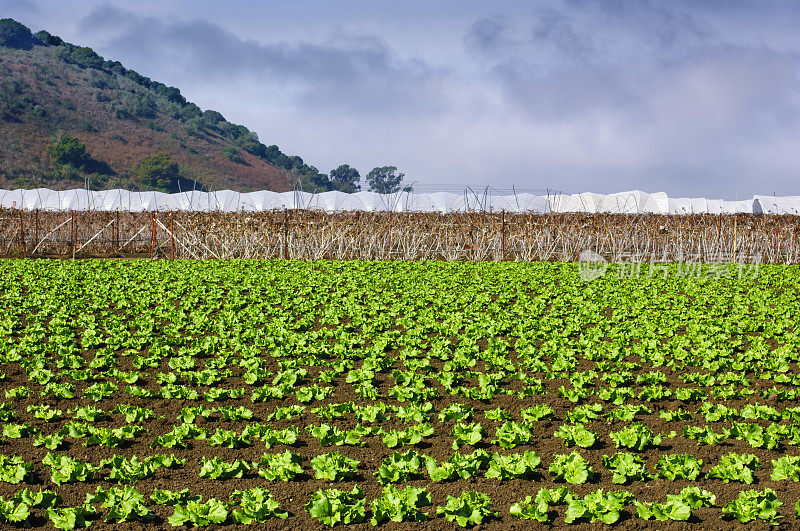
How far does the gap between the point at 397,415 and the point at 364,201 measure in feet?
106

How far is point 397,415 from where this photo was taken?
5270mm

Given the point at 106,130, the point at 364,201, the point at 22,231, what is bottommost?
the point at 22,231

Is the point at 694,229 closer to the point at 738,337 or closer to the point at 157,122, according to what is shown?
the point at 738,337

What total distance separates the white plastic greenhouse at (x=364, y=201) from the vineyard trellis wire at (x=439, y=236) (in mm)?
9794

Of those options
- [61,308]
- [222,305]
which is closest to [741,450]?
[222,305]

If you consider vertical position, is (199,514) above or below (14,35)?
below

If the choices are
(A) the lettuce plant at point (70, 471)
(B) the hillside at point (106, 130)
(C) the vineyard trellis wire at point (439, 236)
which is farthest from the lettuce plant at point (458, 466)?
(B) the hillside at point (106, 130)

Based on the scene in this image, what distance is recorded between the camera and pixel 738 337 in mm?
8531

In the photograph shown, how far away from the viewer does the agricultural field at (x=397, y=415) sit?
370 cm

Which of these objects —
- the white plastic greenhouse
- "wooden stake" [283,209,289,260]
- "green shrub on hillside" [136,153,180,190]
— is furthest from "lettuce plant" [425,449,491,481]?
"green shrub on hillside" [136,153,180,190]

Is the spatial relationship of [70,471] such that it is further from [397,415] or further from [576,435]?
[576,435]

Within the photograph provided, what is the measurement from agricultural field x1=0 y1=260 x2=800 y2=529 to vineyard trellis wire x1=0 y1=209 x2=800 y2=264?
12.6 meters

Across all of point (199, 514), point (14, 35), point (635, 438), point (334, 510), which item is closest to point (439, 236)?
A: point (635, 438)

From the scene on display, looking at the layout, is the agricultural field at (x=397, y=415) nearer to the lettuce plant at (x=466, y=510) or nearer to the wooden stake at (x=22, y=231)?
the lettuce plant at (x=466, y=510)
